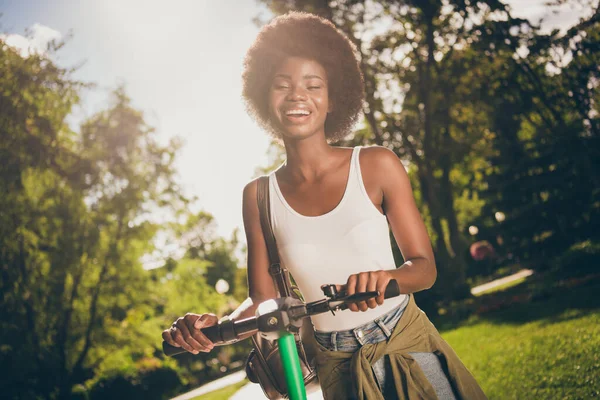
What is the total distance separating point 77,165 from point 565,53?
31.6ft

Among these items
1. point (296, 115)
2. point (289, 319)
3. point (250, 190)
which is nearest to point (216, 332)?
point (289, 319)

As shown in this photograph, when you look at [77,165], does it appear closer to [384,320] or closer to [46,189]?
[46,189]

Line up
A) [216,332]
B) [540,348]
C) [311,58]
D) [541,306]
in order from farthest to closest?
[541,306] → [540,348] → [311,58] → [216,332]

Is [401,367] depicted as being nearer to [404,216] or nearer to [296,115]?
[404,216]

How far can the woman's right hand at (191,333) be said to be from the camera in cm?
171

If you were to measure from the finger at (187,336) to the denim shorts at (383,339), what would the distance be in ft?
1.85

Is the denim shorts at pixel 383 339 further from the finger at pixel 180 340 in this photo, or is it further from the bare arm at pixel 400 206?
the finger at pixel 180 340

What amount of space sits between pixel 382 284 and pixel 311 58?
1259 mm

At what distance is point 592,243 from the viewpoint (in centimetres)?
1523

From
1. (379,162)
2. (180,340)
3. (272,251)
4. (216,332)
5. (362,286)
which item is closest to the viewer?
(362,286)

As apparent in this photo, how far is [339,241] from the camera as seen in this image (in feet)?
6.47

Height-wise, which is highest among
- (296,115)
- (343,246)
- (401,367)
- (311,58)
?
(311,58)

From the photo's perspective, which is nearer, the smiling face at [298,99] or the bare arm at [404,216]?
the bare arm at [404,216]

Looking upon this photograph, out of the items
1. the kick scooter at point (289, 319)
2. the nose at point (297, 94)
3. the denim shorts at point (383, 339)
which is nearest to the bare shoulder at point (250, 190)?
the nose at point (297, 94)
